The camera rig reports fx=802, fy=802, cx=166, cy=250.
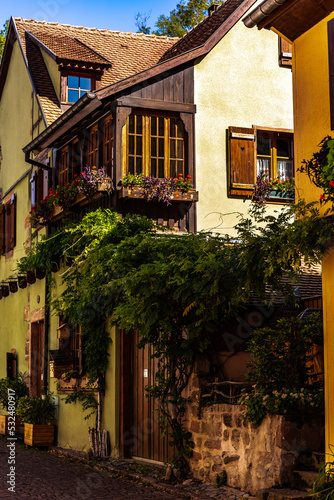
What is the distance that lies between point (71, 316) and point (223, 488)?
4.44 m

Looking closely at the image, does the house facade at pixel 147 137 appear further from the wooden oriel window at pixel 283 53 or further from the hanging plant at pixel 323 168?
the hanging plant at pixel 323 168

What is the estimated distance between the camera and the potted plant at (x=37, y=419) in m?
14.5

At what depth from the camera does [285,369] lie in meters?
8.66

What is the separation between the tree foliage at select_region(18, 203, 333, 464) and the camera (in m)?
7.74

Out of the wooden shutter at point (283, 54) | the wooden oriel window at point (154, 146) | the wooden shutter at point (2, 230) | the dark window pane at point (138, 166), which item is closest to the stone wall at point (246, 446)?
the dark window pane at point (138, 166)

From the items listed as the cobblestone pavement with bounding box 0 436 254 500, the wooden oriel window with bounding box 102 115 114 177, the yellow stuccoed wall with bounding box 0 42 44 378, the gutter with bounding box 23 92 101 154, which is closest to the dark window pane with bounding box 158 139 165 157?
the wooden oriel window with bounding box 102 115 114 177

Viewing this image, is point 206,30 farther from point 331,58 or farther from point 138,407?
Result: point 331,58

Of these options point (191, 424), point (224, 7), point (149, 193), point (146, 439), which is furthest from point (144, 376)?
point (224, 7)

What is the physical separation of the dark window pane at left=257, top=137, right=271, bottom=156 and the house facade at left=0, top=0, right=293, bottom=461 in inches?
0.7

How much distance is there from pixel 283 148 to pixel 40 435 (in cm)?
681

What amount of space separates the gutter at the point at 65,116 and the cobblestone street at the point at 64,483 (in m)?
5.59

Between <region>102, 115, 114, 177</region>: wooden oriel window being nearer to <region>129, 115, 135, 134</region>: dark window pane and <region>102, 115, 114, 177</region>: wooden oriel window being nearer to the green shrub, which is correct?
<region>129, 115, 135, 134</region>: dark window pane

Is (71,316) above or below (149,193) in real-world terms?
below

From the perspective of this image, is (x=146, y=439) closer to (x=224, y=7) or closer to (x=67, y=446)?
(x=67, y=446)
